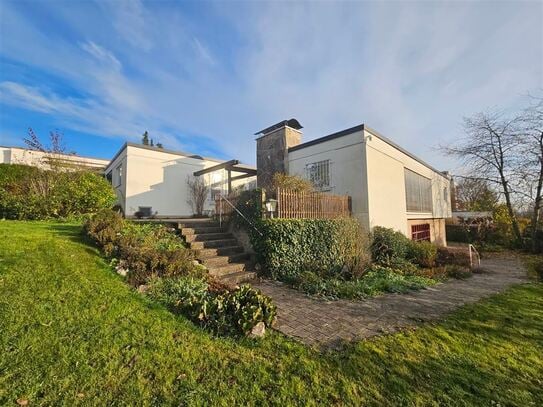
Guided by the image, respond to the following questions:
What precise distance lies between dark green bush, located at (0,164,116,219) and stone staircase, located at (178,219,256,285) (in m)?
5.77

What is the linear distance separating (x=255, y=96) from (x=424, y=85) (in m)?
6.33

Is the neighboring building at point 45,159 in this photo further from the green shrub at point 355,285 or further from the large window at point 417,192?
the large window at point 417,192

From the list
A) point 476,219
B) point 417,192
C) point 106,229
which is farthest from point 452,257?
point 476,219

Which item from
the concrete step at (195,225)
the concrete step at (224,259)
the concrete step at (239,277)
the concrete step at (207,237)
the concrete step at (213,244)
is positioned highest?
the concrete step at (195,225)

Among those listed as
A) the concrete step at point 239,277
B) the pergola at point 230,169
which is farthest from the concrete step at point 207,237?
the pergola at point 230,169

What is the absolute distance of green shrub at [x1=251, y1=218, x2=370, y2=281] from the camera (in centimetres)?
702

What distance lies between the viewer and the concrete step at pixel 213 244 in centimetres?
714

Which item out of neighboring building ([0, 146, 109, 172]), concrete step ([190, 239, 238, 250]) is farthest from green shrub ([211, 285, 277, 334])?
neighboring building ([0, 146, 109, 172])

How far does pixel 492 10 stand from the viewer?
650cm

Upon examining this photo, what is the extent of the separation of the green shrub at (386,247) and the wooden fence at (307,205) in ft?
5.64

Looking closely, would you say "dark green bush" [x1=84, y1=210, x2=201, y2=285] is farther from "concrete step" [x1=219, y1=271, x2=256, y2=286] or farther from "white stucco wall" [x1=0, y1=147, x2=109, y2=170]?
"white stucco wall" [x1=0, y1=147, x2=109, y2=170]

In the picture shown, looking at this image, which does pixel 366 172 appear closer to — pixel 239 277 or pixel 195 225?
pixel 239 277

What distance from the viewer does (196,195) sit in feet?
54.4

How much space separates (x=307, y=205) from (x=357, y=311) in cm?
406
